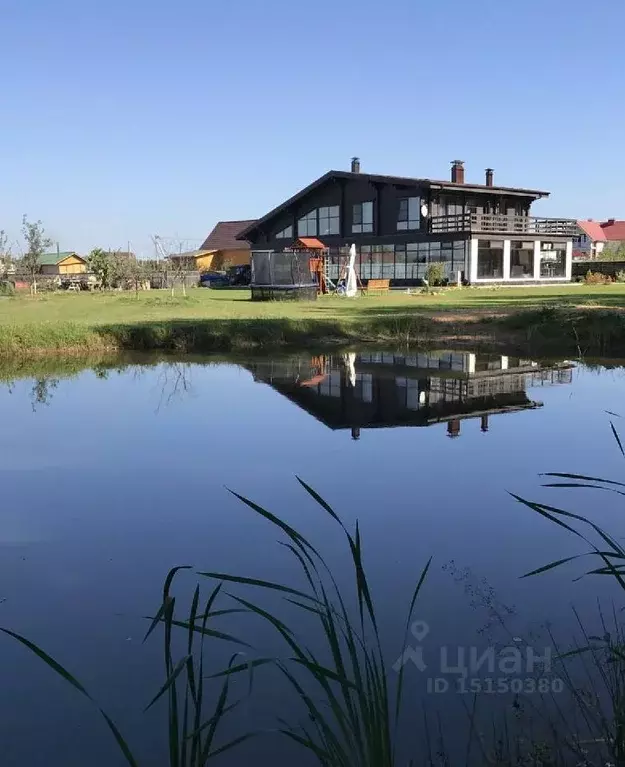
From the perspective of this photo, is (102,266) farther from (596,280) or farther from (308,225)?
(596,280)

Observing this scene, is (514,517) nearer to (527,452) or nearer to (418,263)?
(527,452)

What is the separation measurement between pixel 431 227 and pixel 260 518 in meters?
26.2

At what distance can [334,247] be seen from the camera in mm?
33406

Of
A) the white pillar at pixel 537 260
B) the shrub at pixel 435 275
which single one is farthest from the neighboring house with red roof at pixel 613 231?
the shrub at pixel 435 275

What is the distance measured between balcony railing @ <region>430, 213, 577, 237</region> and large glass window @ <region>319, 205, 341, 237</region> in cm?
473

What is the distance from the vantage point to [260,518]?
5125mm

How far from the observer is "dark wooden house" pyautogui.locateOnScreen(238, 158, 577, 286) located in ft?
97.0

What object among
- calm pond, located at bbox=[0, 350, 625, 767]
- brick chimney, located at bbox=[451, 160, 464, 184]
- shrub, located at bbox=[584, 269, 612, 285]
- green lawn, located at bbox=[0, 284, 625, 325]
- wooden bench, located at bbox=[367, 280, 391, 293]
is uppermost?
brick chimney, located at bbox=[451, 160, 464, 184]

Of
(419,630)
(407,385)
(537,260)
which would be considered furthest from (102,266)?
(419,630)

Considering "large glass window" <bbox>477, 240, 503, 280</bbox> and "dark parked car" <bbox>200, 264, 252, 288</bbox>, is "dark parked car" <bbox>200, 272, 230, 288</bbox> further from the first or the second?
"large glass window" <bbox>477, 240, 503, 280</bbox>

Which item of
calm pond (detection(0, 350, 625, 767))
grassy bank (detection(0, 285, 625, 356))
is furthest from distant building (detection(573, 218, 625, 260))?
calm pond (detection(0, 350, 625, 767))

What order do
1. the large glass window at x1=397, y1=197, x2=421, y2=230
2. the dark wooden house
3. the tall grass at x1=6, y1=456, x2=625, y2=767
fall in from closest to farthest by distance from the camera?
the tall grass at x1=6, y1=456, x2=625, y2=767, the dark wooden house, the large glass window at x1=397, y1=197, x2=421, y2=230

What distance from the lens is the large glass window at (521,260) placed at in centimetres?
3117

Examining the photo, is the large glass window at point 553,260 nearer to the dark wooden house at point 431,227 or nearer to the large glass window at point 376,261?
the dark wooden house at point 431,227
